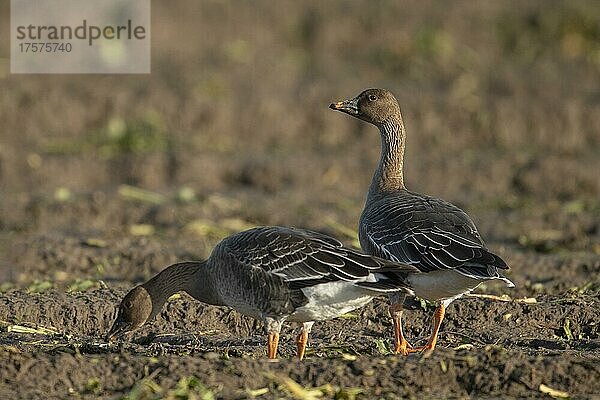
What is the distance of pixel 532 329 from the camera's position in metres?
11.1

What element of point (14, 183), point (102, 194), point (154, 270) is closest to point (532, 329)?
point (154, 270)

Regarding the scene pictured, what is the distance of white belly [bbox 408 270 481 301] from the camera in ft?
32.9

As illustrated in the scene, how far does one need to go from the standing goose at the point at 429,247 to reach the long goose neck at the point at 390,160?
1.12 ft

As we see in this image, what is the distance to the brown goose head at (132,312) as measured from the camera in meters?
10.1

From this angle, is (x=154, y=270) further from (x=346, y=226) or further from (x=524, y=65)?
(x=524, y=65)

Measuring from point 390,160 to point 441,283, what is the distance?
2.41 metres

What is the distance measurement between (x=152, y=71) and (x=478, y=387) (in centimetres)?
1656

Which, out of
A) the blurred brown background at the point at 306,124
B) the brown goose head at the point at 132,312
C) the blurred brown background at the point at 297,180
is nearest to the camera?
the blurred brown background at the point at 297,180

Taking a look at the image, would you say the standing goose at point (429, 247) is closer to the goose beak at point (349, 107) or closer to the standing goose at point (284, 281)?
the standing goose at point (284, 281)

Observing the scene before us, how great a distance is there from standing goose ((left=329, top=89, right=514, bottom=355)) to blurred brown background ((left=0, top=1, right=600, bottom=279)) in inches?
155

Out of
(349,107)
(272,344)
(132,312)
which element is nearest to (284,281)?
(272,344)

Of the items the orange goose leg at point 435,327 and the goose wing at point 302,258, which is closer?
the goose wing at point 302,258

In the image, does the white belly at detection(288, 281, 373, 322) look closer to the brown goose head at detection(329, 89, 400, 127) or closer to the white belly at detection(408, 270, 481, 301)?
the white belly at detection(408, 270, 481, 301)

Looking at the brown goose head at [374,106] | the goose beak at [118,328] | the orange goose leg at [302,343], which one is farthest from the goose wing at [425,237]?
the goose beak at [118,328]
